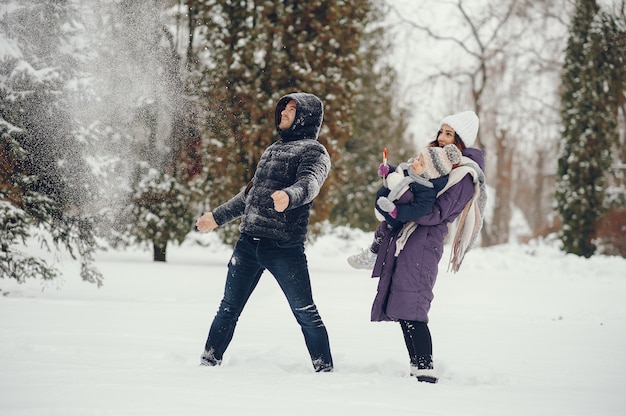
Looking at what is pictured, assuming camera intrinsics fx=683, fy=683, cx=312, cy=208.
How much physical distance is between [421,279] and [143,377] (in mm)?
1732

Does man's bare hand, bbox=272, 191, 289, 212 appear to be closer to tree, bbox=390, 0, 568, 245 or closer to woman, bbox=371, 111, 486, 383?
woman, bbox=371, 111, 486, 383

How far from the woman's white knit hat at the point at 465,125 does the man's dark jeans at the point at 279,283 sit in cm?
125

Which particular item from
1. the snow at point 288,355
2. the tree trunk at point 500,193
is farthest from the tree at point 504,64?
the snow at point 288,355

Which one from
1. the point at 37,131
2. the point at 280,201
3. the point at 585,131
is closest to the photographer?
the point at 280,201

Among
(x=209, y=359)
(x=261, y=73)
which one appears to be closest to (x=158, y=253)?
(x=261, y=73)

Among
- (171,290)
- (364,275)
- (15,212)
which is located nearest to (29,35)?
(15,212)

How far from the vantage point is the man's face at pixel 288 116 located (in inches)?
175

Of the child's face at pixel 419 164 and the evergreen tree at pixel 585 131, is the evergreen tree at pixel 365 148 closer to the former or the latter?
the evergreen tree at pixel 585 131

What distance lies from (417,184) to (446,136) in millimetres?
460

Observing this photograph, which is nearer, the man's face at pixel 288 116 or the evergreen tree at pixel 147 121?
the man's face at pixel 288 116

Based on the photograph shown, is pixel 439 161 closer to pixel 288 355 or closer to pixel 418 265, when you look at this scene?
pixel 418 265

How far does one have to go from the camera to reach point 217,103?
51.9 ft

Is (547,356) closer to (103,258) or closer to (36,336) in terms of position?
(36,336)

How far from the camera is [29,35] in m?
8.12
